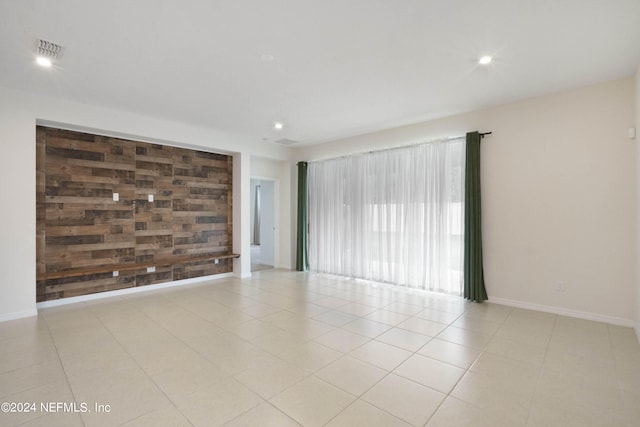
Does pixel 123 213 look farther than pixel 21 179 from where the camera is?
Yes

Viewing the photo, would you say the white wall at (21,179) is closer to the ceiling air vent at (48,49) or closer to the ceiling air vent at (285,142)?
the ceiling air vent at (48,49)

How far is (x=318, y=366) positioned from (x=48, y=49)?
3868 mm

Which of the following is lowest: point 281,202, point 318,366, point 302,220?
point 318,366

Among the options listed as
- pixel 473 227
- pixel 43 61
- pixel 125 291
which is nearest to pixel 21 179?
pixel 43 61

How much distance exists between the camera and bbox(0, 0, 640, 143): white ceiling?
2344 millimetres

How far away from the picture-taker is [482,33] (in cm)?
264

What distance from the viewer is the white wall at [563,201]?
3523mm

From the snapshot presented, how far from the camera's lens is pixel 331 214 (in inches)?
255

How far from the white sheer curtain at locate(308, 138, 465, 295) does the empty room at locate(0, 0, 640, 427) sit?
1.4 inches

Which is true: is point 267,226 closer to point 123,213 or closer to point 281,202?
point 281,202

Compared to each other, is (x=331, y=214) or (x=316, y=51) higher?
(x=316, y=51)

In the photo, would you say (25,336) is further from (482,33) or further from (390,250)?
(482,33)

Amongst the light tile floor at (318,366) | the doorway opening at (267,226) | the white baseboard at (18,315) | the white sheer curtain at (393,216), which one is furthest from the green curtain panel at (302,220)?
the white baseboard at (18,315)

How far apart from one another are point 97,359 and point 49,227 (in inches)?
105
